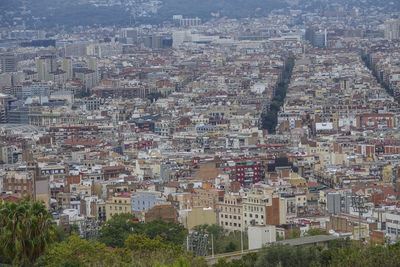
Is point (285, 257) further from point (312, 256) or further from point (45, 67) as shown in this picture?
point (45, 67)

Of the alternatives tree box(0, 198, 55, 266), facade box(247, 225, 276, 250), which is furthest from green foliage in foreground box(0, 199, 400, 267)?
facade box(247, 225, 276, 250)

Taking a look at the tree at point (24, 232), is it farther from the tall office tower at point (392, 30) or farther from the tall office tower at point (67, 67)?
the tall office tower at point (392, 30)

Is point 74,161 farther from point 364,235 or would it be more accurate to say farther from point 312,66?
point 312,66

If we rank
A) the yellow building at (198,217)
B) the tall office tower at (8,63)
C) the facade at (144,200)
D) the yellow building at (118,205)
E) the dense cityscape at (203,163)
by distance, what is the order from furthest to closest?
the tall office tower at (8,63) → the yellow building at (118,205) → the facade at (144,200) → the yellow building at (198,217) → the dense cityscape at (203,163)

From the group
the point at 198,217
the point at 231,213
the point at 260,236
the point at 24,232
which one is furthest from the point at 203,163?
the point at 24,232

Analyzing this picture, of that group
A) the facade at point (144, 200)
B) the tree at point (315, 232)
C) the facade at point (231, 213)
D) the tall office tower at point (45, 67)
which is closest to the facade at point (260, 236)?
the tree at point (315, 232)

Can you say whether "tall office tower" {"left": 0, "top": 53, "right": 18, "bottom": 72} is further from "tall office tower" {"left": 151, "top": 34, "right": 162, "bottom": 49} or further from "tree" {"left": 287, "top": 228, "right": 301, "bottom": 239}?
"tree" {"left": 287, "top": 228, "right": 301, "bottom": 239}
